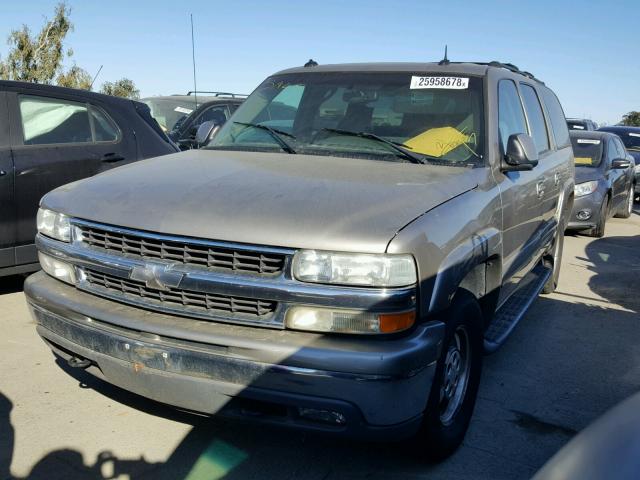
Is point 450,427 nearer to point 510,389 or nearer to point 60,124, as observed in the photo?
point 510,389

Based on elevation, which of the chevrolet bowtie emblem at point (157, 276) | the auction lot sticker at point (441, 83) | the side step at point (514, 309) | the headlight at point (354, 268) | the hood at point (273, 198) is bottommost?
the side step at point (514, 309)

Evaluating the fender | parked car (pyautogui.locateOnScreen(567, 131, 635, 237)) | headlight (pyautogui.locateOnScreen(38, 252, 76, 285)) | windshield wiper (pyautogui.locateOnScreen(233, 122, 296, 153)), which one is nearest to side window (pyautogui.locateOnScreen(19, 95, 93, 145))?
windshield wiper (pyautogui.locateOnScreen(233, 122, 296, 153))

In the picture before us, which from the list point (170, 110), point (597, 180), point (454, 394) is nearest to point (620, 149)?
point (597, 180)

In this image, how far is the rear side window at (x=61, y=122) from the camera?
18.8 ft

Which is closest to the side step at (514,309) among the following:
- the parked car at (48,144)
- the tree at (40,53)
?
the parked car at (48,144)

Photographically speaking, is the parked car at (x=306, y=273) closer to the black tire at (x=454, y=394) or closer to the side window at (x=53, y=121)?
the black tire at (x=454, y=394)

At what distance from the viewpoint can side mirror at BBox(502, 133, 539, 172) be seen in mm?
3971

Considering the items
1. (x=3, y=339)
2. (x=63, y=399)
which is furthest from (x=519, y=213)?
(x=3, y=339)

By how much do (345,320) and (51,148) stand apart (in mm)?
4080

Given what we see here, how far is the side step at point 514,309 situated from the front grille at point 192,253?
1.64 metres

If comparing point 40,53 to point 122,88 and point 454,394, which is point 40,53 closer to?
point 122,88

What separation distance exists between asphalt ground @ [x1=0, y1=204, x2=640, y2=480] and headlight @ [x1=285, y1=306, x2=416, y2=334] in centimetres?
59

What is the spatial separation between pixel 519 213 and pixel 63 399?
296 centimetres

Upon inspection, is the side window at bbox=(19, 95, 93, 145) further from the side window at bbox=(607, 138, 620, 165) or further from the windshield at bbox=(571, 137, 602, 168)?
the side window at bbox=(607, 138, 620, 165)
